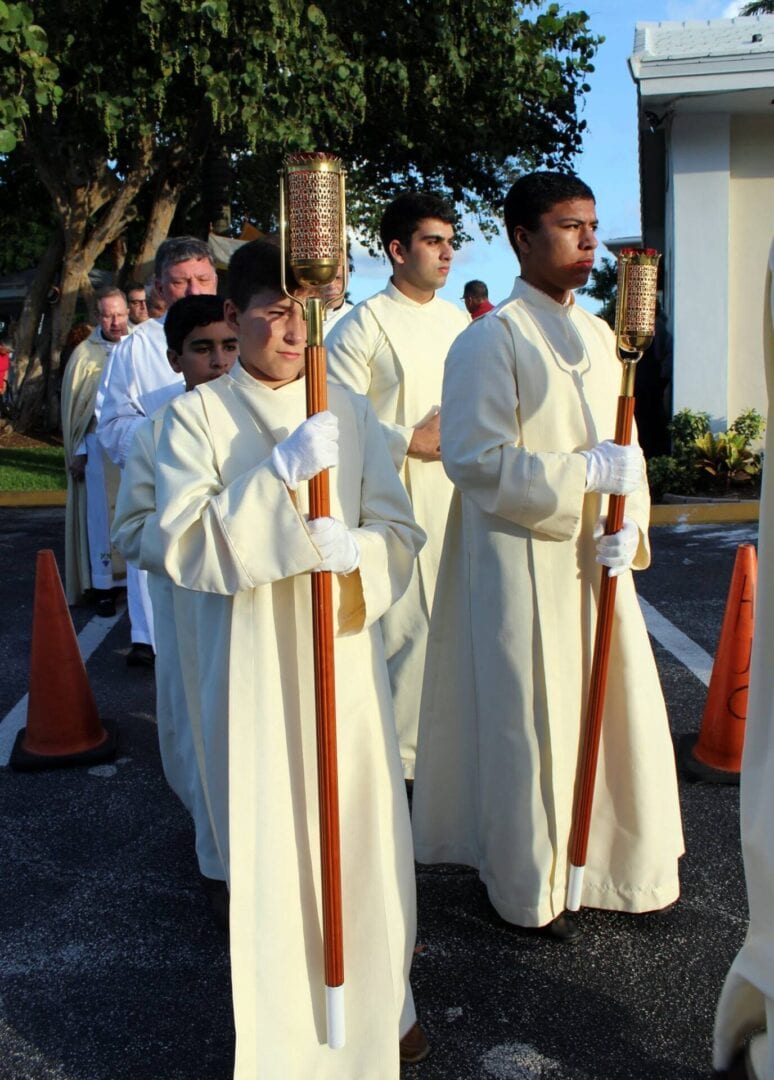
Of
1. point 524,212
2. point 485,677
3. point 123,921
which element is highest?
point 524,212

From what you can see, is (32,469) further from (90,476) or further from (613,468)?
(613,468)

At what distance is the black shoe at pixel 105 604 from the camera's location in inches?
290

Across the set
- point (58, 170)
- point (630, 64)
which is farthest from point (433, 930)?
point (58, 170)

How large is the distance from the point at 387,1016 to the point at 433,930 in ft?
2.78

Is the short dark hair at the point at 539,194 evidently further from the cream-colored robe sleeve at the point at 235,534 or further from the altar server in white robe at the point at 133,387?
the altar server in white robe at the point at 133,387

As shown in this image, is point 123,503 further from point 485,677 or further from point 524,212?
point 524,212

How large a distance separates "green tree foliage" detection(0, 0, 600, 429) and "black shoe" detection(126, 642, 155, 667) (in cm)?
545

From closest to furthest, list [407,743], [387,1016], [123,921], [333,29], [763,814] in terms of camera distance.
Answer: [763,814] → [387,1016] → [123,921] → [407,743] → [333,29]

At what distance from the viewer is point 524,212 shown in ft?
10.6

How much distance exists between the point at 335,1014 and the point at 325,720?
0.65 meters

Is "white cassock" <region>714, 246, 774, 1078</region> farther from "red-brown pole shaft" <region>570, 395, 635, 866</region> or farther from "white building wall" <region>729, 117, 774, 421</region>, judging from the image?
"white building wall" <region>729, 117, 774, 421</region>

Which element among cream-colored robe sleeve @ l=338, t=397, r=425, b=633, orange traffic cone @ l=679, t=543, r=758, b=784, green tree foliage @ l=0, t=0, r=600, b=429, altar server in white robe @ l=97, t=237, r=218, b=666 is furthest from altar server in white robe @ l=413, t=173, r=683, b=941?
green tree foliage @ l=0, t=0, r=600, b=429

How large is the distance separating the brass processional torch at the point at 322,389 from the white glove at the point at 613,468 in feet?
Answer: 3.00

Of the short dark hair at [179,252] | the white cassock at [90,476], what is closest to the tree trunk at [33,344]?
the white cassock at [90,476]
